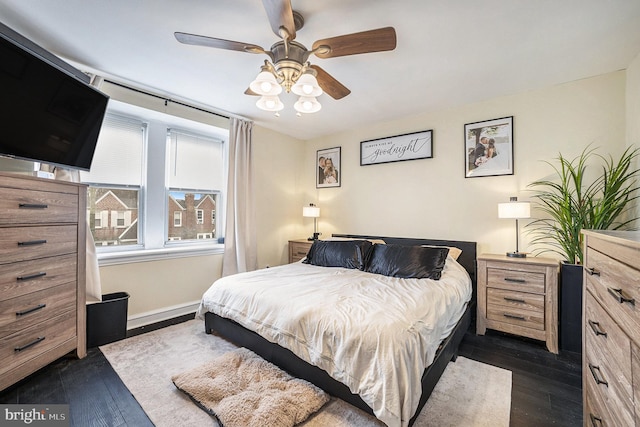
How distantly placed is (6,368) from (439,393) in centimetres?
279

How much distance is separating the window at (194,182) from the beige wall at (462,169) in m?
1.75

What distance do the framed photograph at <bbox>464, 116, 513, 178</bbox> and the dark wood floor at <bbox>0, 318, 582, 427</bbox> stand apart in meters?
1.87

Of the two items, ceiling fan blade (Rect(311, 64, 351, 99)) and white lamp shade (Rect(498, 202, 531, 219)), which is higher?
ceiling fan blade (Rect(311, 64, 351, 99))

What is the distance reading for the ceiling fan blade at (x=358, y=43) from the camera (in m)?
1.56

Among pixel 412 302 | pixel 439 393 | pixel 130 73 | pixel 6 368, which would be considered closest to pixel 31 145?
pixel 130 73

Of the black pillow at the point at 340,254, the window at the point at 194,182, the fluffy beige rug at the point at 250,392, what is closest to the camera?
the fluffy beige rug at the point at 250,392

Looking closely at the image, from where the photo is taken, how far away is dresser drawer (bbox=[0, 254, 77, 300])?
66.3 inches

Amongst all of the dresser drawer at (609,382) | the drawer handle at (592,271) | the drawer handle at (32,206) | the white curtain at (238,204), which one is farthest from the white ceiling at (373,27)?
the dresser drawer at (609,382)

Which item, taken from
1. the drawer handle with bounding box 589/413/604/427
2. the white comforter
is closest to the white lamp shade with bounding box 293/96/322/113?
the white comforter

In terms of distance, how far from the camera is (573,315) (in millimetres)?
2369

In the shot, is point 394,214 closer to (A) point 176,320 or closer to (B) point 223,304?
(B) point 223,304

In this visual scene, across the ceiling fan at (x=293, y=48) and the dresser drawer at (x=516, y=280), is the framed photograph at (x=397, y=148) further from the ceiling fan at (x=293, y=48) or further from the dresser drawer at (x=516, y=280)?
the ceiling fan at (x=293, y=48)

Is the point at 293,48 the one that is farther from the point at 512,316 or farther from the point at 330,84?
the point at 512,316

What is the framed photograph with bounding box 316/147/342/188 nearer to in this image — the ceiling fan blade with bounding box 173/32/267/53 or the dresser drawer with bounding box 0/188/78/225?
the ceiling fan blade with bounding box 173/32/267/53
